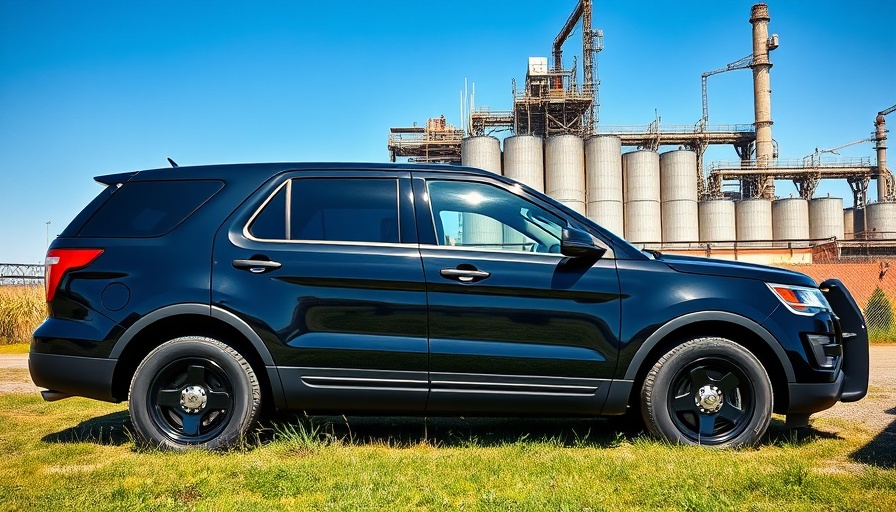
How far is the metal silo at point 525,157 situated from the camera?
4109cm

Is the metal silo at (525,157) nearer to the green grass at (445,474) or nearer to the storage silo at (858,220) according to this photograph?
the storage silo at (858,220)

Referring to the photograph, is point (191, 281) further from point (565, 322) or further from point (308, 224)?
point (565, 322)

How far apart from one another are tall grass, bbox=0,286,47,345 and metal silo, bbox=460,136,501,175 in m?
29.1

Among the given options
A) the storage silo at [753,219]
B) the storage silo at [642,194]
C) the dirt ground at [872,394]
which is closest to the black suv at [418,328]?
→ the dirt ground at [872,394]

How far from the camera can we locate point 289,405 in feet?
13.9

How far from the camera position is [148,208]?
14.7 ft

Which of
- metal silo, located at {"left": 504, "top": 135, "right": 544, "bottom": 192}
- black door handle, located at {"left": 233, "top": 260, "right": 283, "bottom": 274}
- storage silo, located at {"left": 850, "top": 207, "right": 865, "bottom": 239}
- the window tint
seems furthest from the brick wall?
black door handle, located at {"left": 233, "top": 260, "right": 283, "bottom": 274}

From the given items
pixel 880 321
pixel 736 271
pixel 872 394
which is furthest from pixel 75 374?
pixel 880 321

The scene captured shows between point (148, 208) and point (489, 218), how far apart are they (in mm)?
A: 2265

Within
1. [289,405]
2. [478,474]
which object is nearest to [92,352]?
[289,405]

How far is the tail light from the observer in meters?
4.30

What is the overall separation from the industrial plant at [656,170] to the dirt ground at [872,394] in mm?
31126

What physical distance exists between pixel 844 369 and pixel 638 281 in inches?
62.3

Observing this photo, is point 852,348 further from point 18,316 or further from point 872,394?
point 18,316
